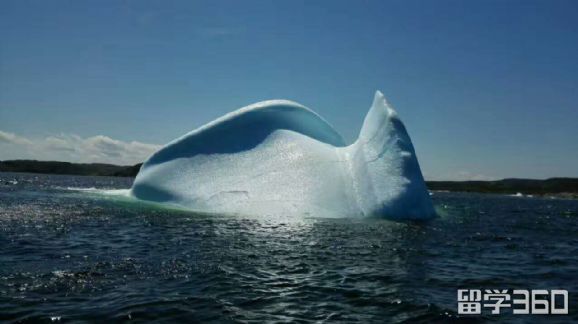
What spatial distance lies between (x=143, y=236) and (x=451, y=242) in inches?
471

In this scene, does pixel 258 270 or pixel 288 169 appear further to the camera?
pixel 288 169

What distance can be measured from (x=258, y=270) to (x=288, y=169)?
611 inches

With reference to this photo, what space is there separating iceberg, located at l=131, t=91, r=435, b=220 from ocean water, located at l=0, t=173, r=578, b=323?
9.67ft

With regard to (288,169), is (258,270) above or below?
below

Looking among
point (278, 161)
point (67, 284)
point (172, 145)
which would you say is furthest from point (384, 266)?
point (172, 145)

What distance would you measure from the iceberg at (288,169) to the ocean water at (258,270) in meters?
2.95

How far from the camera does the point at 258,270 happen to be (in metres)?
12.2

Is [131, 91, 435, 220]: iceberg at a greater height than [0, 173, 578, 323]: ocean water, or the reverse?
[131, 91, 435, 220]: iceberg

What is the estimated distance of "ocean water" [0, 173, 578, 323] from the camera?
29.2 feet

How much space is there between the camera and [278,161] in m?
28.5

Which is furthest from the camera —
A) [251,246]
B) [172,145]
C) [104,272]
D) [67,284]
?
[172,145]

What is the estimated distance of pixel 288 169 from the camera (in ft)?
90.3

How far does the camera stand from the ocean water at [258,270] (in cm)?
890

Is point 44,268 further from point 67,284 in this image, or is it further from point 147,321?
point 147,321
